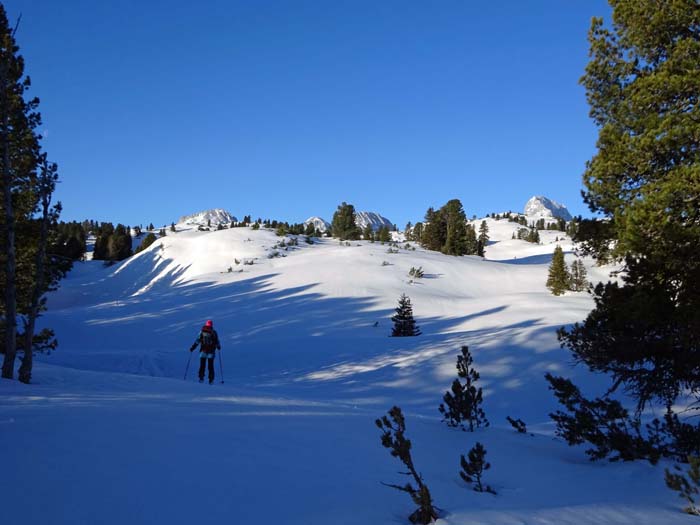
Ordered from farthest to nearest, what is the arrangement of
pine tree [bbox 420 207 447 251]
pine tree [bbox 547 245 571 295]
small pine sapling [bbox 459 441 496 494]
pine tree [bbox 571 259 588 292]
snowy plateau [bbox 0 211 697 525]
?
1. pine tree [bbox 420 207 447 251]
2. pine tree [bbox 571 259 588 292]
3. pine tree [bbox 547 245 571 295]
4. small pine sapling [bbox 459 441 496 494]
5. snowy plateau [bbox 0 211 697 525]

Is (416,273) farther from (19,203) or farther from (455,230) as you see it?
(19,203)

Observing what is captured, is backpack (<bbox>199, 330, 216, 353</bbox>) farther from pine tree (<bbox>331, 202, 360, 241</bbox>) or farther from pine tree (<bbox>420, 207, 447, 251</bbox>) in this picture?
pine tree (<bbox>331, 202, 360, 241</bbox>)

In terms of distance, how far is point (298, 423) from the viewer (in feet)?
19.3

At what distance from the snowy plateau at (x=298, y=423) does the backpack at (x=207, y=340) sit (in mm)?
1106

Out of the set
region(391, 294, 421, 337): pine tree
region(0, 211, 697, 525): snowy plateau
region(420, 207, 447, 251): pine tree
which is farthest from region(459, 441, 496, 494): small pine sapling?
region(420, 207, 447, 251): pine tree

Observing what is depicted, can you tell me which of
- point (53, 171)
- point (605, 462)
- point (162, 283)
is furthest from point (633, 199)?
point (162, 283)

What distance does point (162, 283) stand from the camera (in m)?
41.0

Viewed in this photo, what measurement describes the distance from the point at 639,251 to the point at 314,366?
11.8 metres

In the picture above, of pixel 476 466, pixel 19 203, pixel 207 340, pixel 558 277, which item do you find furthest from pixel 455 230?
pixel 476 466

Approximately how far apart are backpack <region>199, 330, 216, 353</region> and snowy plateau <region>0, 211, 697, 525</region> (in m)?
1.11

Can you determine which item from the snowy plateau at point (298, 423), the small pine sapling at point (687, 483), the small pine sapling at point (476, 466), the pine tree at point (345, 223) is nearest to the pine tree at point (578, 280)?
the snowy plateau at point (298, 423)

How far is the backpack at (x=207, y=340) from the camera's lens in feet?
42.5

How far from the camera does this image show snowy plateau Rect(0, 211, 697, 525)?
3148mm

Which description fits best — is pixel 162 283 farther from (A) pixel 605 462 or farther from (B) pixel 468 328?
(A) pixel 605 462
